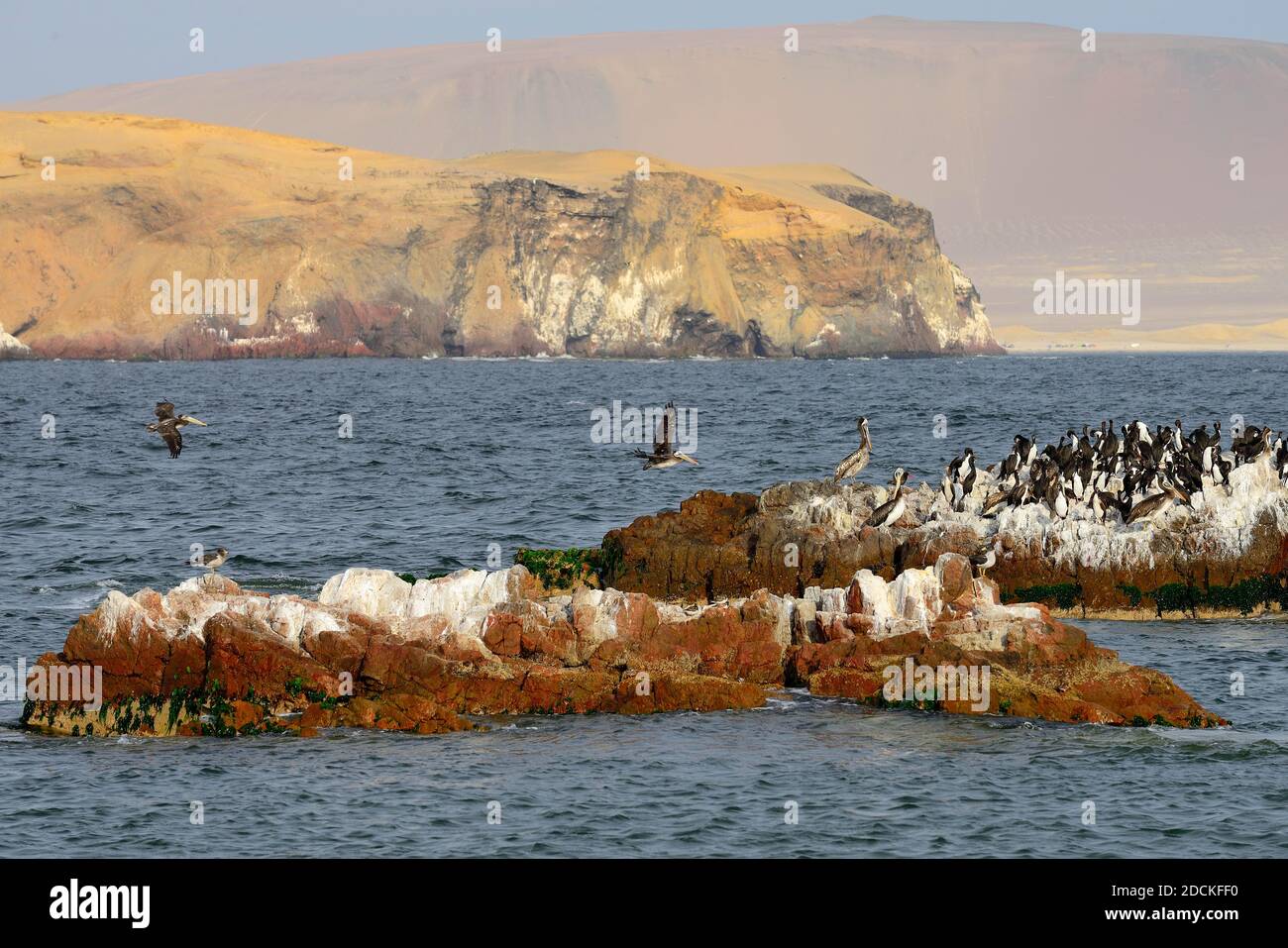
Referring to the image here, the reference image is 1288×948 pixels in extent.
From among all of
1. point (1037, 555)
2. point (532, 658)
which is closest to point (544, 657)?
point (532, 658)

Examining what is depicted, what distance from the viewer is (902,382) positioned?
13025 centimetres

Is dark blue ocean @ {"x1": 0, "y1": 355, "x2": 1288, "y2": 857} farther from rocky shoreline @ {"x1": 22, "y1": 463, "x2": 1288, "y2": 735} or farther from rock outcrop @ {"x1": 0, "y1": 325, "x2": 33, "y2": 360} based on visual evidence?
rock outcrop @ {"x1": 0, "y1": 325, "x2": 33, "y2": 360}

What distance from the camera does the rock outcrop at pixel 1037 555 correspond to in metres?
28.2

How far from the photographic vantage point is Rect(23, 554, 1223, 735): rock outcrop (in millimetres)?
20406

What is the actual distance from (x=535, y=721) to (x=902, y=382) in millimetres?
112246

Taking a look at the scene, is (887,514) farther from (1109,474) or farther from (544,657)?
(544,657)

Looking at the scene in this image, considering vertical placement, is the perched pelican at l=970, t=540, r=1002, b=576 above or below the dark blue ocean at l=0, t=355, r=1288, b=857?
above

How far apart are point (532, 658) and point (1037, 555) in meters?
10.4

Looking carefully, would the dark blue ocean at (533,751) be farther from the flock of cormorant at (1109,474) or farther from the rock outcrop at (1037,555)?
the flock of cormorant at (1109,474)

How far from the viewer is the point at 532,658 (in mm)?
22062

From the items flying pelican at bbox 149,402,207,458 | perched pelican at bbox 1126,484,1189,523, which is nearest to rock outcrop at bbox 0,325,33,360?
flying pelican at bbox 149,402,207,458

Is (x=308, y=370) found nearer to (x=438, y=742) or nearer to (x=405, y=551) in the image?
(x=405, y=551)

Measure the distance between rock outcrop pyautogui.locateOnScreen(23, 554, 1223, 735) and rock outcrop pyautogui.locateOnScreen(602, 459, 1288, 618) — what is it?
5.37m
